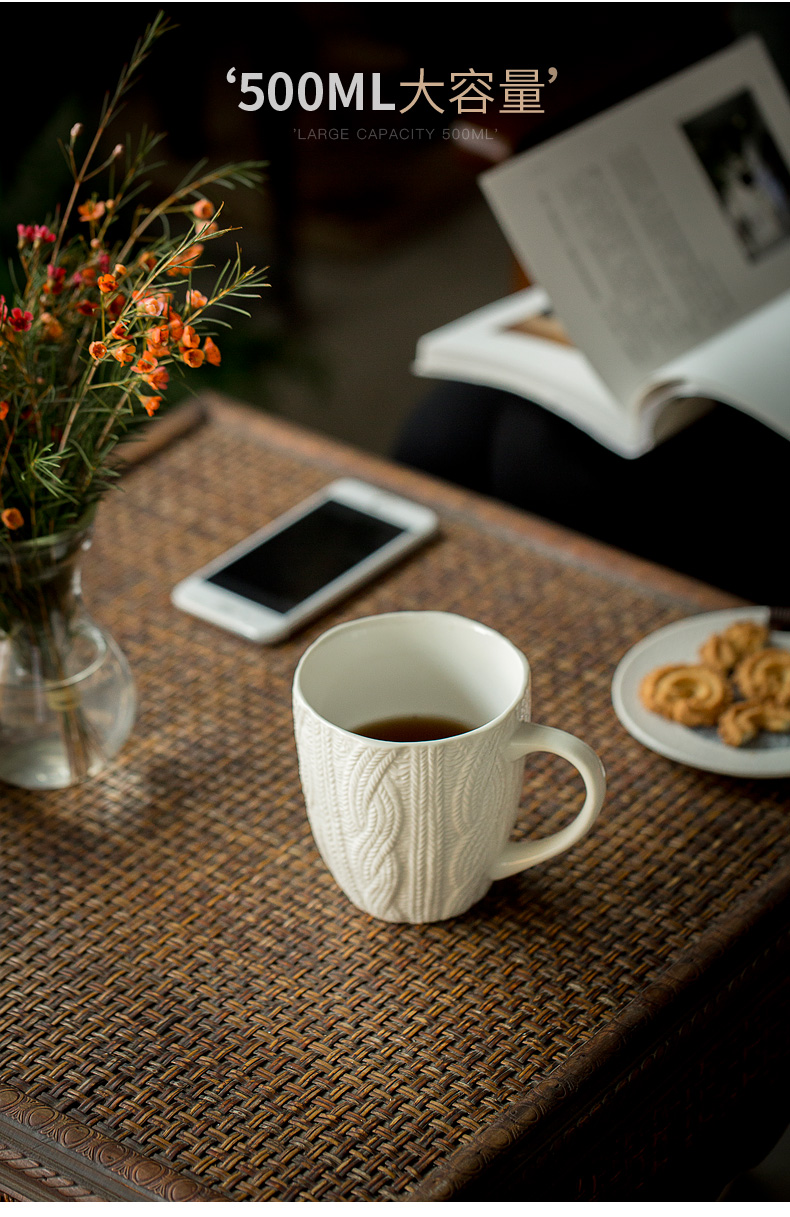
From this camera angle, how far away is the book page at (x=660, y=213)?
96 centimetres

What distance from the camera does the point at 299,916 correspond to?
0.60 meters

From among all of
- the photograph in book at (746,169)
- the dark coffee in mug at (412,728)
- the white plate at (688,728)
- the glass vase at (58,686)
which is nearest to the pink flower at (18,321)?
the glass vase at (58,686)

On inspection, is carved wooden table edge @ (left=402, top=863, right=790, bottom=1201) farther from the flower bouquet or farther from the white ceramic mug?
the flower bouquet

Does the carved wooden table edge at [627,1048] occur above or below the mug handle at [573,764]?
below

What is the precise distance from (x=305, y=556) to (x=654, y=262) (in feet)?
1.41

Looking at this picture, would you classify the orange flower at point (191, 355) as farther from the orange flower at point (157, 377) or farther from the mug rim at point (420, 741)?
the mug rim at point (420, 741)

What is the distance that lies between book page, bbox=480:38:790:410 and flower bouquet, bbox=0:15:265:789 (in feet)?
1.24

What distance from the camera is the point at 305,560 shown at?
83cm

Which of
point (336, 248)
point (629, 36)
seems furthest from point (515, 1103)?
point (336, 248)

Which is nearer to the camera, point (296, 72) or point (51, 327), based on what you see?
point (51, 327)

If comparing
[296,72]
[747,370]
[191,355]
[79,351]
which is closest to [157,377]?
[191,355]

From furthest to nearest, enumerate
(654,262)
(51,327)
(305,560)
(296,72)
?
(296,72), (654,262), (305,560), (51,327)

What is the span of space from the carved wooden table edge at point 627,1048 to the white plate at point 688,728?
71mm

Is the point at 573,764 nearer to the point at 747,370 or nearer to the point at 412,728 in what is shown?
the point at 412,728
